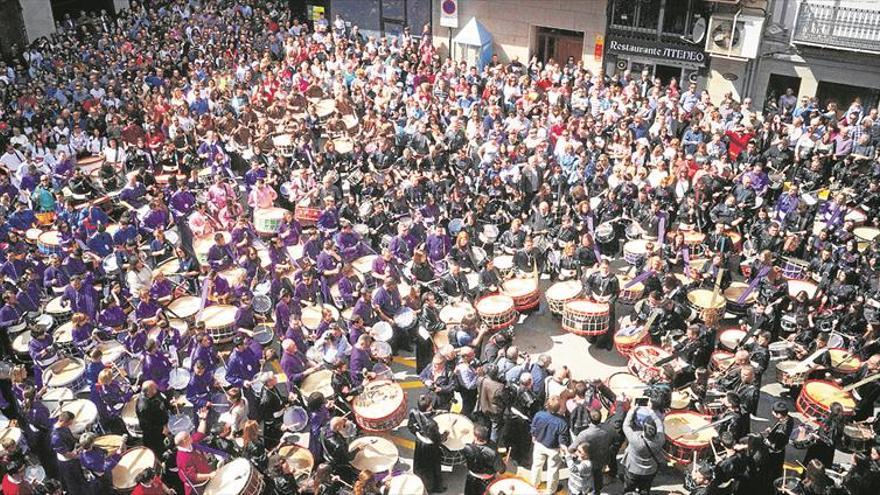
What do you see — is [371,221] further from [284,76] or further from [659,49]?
[659,49]

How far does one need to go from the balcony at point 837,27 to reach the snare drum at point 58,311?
21.4m

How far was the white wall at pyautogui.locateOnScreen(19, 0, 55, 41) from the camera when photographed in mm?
30578

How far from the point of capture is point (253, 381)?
1075 centimetres


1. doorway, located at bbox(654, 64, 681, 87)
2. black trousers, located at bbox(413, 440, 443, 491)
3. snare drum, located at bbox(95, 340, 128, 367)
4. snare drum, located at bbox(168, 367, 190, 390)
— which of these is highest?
doorway, located at bbox(654, 64, 681, 87)

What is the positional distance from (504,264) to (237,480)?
7215 millimetres

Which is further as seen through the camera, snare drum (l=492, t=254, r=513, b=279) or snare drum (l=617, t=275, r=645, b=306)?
snare drum (l=492, t=254, r=513, b=279)

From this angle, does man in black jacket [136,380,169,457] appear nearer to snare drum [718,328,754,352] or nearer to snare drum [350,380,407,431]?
snare drum [350,380,407,431]

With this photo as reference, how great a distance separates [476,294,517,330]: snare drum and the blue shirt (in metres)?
3.22

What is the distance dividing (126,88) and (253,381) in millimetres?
16552

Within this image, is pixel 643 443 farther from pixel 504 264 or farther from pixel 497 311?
pixel 504 264

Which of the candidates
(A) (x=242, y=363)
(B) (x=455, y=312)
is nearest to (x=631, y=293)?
(B) (x=455, y=312)

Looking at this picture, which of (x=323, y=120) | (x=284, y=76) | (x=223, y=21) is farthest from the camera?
(x=223, y=21)

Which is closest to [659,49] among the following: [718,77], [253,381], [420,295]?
[718,77]

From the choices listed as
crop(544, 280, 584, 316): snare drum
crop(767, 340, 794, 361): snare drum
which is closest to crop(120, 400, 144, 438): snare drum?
crop(544, 280, 584, 316): snare drum
